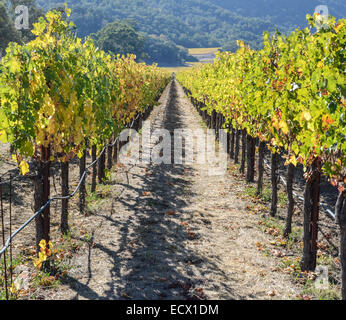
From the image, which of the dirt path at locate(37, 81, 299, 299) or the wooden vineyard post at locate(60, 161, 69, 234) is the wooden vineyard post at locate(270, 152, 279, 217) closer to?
the dirt path at locate(37, 81, 299, 299)

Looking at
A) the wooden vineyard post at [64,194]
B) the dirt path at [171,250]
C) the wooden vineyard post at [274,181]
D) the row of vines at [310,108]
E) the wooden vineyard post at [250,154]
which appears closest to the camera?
the row of vines at [310,108]

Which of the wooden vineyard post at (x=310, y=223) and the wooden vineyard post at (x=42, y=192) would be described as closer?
the wooden vineyard post at (x=42, y=192)

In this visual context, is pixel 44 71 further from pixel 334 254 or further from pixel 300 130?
pixel 334 254

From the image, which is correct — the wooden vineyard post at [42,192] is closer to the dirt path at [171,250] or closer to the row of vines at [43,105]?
the row of vines at [43,105]

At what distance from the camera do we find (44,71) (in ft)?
17.0

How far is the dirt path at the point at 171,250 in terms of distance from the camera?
18.4ft

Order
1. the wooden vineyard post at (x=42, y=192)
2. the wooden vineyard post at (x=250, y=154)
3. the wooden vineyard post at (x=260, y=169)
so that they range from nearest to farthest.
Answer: the wooden vineyard post at (x=42, y=192)
the wooden vineyard post at (x=260, y=169)
the wooden vineyard post at (x=250, y=154)

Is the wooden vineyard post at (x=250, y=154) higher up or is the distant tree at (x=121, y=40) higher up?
the distant tree at (x=121, y=40)

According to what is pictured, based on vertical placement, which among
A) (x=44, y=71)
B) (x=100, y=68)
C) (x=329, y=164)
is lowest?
(x=329, y=164)

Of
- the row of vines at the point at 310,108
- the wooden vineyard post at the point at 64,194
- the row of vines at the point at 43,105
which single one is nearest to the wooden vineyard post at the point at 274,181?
the row of vines at the point at 310,108

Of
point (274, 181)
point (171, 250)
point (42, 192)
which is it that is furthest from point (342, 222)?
point (42, 192)

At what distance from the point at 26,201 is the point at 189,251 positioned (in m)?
4.82

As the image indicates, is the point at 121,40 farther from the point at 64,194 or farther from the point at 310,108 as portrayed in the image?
the point at 310,108

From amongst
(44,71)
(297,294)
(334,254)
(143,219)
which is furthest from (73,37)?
(334,254)
